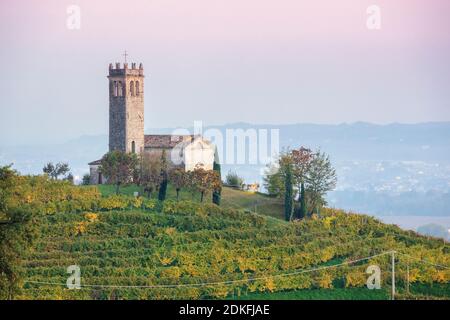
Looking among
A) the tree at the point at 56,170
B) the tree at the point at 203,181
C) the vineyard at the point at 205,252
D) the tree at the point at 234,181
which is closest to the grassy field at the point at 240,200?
the vineyard at the point at 205,252

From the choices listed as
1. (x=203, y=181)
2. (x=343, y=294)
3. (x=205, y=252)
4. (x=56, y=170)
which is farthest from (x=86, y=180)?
(x=343, y=294)

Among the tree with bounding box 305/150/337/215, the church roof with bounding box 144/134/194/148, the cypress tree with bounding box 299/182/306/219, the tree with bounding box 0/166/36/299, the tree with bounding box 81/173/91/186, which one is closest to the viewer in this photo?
the tree with bounding box 0/166/36/299

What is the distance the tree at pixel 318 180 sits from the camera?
52.8 meters

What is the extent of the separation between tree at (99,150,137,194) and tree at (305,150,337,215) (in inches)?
280

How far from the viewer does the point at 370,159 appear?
131 m

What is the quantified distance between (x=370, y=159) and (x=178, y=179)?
3161 inches

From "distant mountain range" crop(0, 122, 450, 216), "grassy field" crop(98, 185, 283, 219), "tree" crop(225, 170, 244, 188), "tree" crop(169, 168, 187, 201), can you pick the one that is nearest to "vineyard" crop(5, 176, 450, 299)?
"grassy field" crop(98, 185, 283, 219)

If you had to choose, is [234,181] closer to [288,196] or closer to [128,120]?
[128,120]

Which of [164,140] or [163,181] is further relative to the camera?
[164,140]

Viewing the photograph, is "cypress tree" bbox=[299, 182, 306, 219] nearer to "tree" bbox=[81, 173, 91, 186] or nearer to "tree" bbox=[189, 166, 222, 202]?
"tree" bbox=[189, 166, 222, 202]

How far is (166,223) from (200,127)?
15982 millimetres

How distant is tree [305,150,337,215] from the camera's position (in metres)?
52.8

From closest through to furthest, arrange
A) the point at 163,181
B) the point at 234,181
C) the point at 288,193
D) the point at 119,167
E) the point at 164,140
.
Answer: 1. the point at 288,193
2. the point at 163,181
3. the point at 119,167
4. the point at 164,140
5. the point at 234,181
